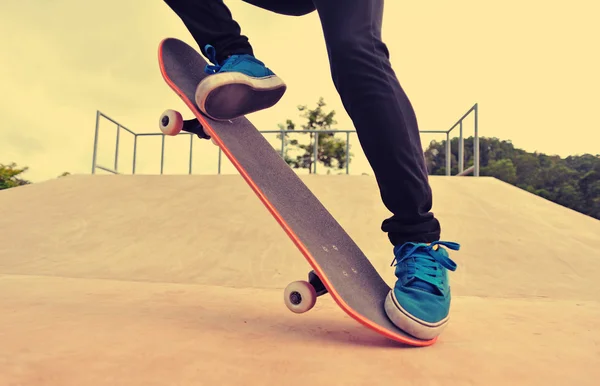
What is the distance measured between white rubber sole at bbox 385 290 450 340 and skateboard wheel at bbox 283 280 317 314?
0.20 metres

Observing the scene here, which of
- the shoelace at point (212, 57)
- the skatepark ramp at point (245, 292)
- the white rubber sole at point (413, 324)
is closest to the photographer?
the skatepark ramp at point (245, 292)

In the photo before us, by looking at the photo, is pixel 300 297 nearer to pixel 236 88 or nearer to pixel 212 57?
pixel 236 88

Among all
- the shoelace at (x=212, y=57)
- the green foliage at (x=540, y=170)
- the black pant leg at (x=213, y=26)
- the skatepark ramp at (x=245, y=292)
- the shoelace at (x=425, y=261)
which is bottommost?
the skatepark ramp at (x=245, y=292)

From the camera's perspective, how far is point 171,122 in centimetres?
146

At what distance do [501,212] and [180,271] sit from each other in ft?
9.51

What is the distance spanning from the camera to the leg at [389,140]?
1.11 metres

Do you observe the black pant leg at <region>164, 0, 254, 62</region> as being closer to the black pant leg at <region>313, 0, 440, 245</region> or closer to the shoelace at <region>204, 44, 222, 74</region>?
the shoelace at <region>204, 44, 222, 74</region>

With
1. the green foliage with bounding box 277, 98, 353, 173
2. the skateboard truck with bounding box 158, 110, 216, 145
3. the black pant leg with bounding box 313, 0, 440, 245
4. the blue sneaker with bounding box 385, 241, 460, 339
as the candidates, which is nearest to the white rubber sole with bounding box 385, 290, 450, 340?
the blue sneaker with bounding box 385, 241, 460, 339

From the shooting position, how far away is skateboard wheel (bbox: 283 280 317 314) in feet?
3.75

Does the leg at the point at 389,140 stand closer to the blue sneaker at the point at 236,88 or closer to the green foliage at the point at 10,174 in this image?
the blue sneaker at the point at 236,88

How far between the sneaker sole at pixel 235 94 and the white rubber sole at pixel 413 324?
0.74 m

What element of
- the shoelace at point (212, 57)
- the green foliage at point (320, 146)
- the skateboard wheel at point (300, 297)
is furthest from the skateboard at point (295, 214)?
the green foliage at point (320, 146)

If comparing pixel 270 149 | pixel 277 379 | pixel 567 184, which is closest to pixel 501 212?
pixel 270 149

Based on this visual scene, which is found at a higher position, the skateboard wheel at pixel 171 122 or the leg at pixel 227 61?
the leg at pixel 227 61
